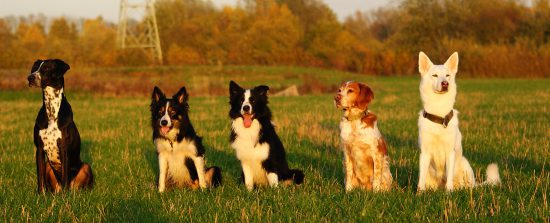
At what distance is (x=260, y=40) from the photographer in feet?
242

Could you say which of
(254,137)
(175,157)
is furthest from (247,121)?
(175,157)

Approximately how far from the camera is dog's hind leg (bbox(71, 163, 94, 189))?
7198mm

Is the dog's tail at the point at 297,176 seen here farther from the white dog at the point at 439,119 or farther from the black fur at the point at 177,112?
the white dog at the point at 439,119

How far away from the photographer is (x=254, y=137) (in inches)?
287

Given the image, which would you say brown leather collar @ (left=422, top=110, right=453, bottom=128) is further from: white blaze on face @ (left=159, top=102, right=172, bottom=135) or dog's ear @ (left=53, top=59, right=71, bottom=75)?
dog's ear @ (left=53, top=59, right=71, bottom=75)

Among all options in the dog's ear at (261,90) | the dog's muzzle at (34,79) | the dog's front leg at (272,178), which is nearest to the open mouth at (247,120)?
the dog's ear at (261,90)

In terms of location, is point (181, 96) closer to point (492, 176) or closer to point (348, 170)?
point (348, 170)

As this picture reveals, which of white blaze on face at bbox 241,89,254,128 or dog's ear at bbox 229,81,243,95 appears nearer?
white blaze on face at bbox 241,89,254,128

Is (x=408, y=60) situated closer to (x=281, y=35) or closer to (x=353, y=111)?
(x=281, y=35)

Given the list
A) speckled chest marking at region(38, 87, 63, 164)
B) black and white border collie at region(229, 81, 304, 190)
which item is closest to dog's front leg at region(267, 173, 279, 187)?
black and white border collie at region(229, 81, 304, 190)

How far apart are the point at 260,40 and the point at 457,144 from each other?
68.4m

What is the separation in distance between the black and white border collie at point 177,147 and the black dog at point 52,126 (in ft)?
3.60

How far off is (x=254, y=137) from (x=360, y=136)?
4.90ft

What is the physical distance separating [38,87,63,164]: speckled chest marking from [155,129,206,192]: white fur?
1.29 meters
